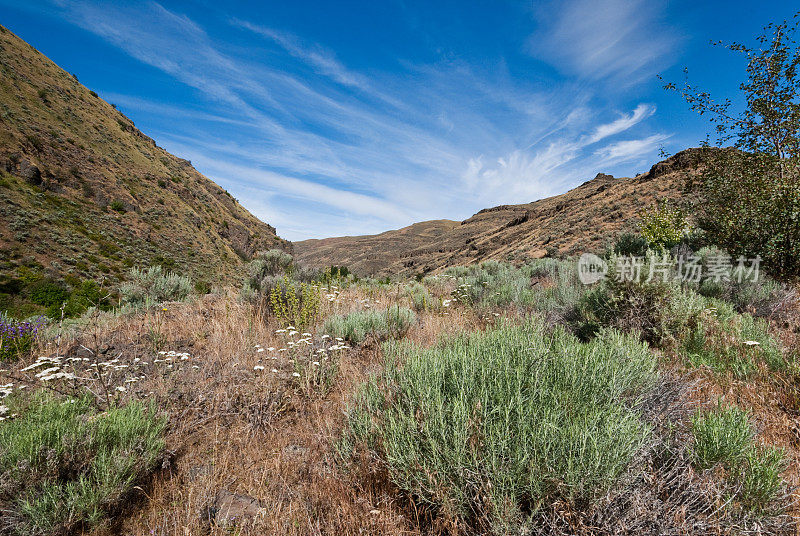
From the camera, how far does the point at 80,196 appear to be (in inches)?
817

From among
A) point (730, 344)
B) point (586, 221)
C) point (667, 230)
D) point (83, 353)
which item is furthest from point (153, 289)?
point (586, 221)

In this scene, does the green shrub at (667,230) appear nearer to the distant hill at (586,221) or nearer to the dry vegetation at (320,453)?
the distant hill at (586,221)

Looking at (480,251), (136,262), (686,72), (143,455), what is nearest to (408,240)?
(480,251)

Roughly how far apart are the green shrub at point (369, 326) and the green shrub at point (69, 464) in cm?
246

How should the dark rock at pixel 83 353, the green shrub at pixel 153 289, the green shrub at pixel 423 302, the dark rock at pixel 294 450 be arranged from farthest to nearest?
the green shrub at pixel 153 289, the green shrub at pixel 423 302, the dark rock at pixel 83 353, the dark rock at pixel 294 450

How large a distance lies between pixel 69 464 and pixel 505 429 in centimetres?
257

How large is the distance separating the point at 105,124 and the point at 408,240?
204 ft

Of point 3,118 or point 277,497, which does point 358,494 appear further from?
point 3,118

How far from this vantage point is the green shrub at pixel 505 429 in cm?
135

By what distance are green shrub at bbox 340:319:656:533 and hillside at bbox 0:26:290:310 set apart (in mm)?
19371

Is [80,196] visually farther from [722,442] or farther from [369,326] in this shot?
[722,442]

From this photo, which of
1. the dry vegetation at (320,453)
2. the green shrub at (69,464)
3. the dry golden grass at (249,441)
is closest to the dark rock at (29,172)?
the dry golden grass at (249,441)

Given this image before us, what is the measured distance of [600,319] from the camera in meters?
4.24


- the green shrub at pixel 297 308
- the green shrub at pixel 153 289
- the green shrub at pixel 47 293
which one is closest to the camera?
the green shrub at pixel 297 308
